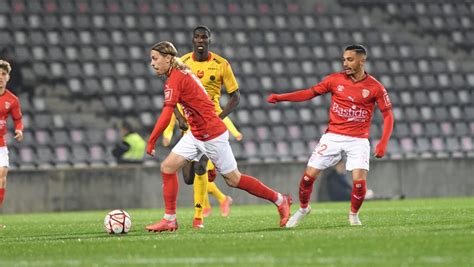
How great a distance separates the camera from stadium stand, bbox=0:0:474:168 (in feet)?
77.3

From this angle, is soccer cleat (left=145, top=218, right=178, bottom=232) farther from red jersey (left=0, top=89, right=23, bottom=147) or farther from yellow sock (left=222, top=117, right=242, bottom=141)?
yellow sock (left=222, top=117, right=242, bottom=141)

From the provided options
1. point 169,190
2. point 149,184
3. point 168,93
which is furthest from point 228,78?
point 149,184

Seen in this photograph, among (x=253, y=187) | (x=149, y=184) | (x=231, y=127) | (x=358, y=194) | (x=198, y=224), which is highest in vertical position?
(x=231, y=127)

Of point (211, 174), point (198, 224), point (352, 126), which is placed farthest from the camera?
point (211, 174)

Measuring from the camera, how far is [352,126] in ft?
38.1

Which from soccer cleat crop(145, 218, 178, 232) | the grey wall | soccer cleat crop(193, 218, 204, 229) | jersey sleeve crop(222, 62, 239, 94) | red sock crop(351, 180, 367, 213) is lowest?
the grey wall

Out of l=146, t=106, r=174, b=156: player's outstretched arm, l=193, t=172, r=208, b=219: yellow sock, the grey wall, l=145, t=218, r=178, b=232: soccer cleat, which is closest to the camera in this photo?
l=146, t=106, r=174, b=156: player's outstretched arm

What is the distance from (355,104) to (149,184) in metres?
10.4

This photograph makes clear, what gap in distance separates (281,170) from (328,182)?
0.95 m

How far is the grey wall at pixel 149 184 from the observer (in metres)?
20.8

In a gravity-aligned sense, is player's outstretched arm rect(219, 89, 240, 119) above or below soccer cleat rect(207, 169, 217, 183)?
above

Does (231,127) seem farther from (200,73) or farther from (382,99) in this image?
(382,99)

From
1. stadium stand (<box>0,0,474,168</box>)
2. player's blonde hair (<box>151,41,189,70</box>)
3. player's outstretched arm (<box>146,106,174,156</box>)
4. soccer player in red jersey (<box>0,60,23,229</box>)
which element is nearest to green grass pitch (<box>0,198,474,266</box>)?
player's outstretched arm (<box>146,106,174,156</box>)

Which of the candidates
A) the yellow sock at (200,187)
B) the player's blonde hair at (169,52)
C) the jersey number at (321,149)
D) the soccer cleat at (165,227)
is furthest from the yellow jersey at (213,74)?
the soccer cleat at (165,227)
